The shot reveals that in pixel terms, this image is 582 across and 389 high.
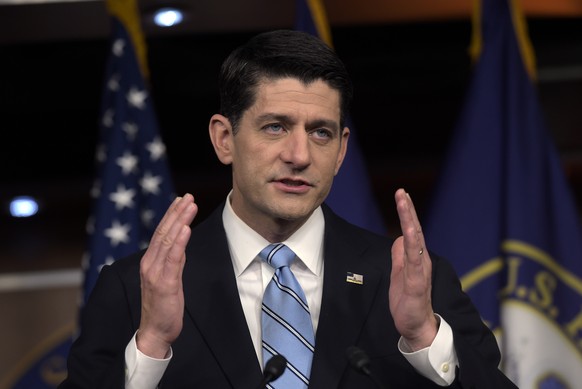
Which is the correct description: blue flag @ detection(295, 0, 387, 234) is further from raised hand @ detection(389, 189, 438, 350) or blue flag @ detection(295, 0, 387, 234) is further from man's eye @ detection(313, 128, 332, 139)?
raised hand @ detection(389, 189, 438, 350)

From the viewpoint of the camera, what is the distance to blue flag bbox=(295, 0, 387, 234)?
11.1 feet

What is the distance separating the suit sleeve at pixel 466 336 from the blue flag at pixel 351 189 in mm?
1231

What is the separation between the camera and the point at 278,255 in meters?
2.12

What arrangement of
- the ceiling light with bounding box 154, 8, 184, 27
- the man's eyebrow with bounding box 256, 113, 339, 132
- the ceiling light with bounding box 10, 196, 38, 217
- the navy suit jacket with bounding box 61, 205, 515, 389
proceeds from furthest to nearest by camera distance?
the ceiling light with bounding box 10, 196, 38, 217, the ceiling light with bounding box 154, 8, 184, 27, the man's eyebrow with bounding box 256, 113, 339, 132, the navy suit jacket with bounding box 61, 205, 515, 389

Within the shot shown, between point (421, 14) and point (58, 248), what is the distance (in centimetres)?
220

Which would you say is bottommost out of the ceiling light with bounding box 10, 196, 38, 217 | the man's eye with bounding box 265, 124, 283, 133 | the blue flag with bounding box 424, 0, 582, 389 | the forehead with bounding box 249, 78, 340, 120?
the ceiling light with bounding box 10, 196, 38, 217

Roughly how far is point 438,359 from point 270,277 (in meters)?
0.42

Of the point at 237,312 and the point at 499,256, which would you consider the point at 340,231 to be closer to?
the point at 237,312

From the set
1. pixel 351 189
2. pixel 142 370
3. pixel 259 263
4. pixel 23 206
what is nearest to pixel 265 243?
pixel 259 263

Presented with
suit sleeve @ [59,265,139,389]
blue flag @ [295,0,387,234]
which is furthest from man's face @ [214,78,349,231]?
blue flag @ [295,0,387,234]

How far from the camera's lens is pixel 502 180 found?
11.4 feet

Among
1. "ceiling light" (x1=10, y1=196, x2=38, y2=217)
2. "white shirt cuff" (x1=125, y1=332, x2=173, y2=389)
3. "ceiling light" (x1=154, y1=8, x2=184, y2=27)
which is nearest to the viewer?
"white shirt cuff" (x1=125, y1=332, x2=173, y2=389)

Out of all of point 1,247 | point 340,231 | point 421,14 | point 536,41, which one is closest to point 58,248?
point 1,247

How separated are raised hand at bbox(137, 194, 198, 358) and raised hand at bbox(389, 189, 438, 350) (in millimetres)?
380
